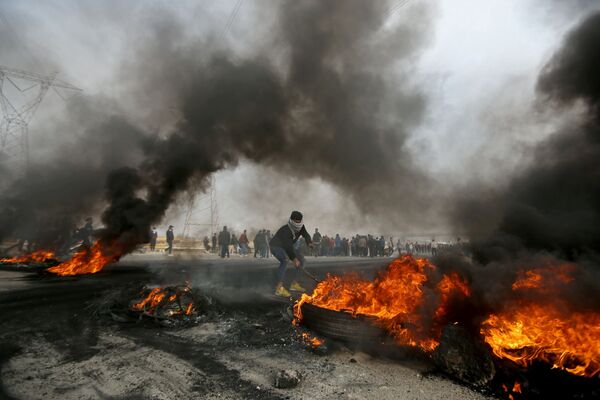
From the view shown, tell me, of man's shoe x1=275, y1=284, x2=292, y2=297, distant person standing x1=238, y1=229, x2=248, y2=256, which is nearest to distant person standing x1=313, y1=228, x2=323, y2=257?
distant person standing x1=238, y1=229, x2=248, y2=256

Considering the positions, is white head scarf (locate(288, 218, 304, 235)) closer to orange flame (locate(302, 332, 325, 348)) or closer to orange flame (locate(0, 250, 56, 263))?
orange flame (locate(302, 332, 325, 348))

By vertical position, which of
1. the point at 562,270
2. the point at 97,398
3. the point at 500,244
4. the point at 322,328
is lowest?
the point at 97,398

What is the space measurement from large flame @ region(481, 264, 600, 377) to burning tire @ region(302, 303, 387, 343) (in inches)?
50.6

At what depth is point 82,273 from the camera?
10477 mm

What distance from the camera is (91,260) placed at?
11023 mm

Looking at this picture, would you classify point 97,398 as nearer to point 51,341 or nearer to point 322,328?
point 51,341

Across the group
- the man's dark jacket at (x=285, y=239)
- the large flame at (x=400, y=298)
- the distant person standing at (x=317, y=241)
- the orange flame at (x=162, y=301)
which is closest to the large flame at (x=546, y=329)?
the large flame at (x=400, y=298)

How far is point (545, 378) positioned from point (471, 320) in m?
0.85

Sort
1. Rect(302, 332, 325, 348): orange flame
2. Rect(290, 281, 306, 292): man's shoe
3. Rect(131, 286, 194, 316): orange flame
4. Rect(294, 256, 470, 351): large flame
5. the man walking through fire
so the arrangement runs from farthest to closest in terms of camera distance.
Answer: Rect(290, 281, 306, 292): man's shoe
the man walking through fire
Rect(131, 286, 194, 316): orange flame
Rect(302, 332, 325, 348): orange flame
Rect(294, 256, 470, 351): large flame

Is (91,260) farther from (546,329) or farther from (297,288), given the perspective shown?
(546,329)

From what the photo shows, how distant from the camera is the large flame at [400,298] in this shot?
3896mm

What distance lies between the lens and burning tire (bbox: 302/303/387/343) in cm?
406

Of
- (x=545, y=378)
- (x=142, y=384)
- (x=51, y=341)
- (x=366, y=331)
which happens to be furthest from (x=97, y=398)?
(x=545, y=378)

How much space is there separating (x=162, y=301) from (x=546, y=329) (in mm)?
→ 5532
